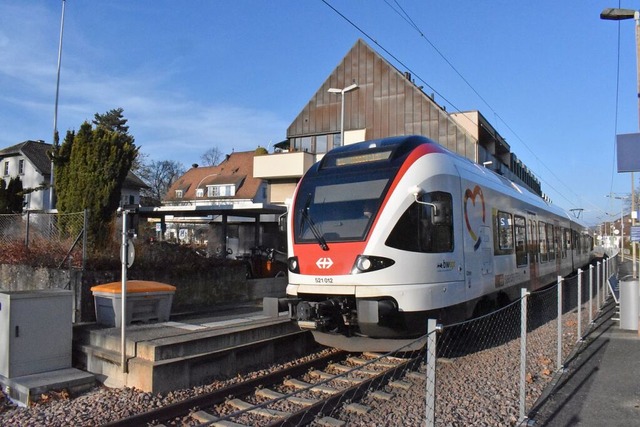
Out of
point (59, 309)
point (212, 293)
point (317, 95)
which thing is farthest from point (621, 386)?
point (317, 95)

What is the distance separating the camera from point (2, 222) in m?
13.9

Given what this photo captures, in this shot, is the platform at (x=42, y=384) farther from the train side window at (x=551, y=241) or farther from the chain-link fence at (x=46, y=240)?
the train side window at (x=551, y=241)

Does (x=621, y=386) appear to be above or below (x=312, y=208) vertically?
below

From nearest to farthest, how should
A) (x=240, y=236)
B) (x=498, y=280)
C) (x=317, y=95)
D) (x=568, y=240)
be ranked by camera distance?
1. (x=498, y=280)
2. (x=568, y=240)
3. (x=240, y=236)
4. (x=317, y=95)

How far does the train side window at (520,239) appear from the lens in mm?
11515

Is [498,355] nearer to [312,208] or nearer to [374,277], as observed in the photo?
[374,277]

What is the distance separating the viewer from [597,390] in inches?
255

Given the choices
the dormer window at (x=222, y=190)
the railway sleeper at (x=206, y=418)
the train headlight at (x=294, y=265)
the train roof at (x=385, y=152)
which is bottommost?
the railway sleeper at (x=206, y=418)

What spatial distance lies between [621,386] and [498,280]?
11.2 feet

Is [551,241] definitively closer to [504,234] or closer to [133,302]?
[504,234]

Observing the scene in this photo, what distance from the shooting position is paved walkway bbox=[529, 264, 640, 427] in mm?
5418

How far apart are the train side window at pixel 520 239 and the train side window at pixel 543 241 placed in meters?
1.94

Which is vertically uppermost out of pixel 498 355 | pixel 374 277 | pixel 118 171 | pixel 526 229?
pixel 118 171

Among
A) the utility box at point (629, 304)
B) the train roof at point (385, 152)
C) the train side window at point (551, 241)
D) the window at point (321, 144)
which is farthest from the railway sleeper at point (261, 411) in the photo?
the window at point (321, 144)
